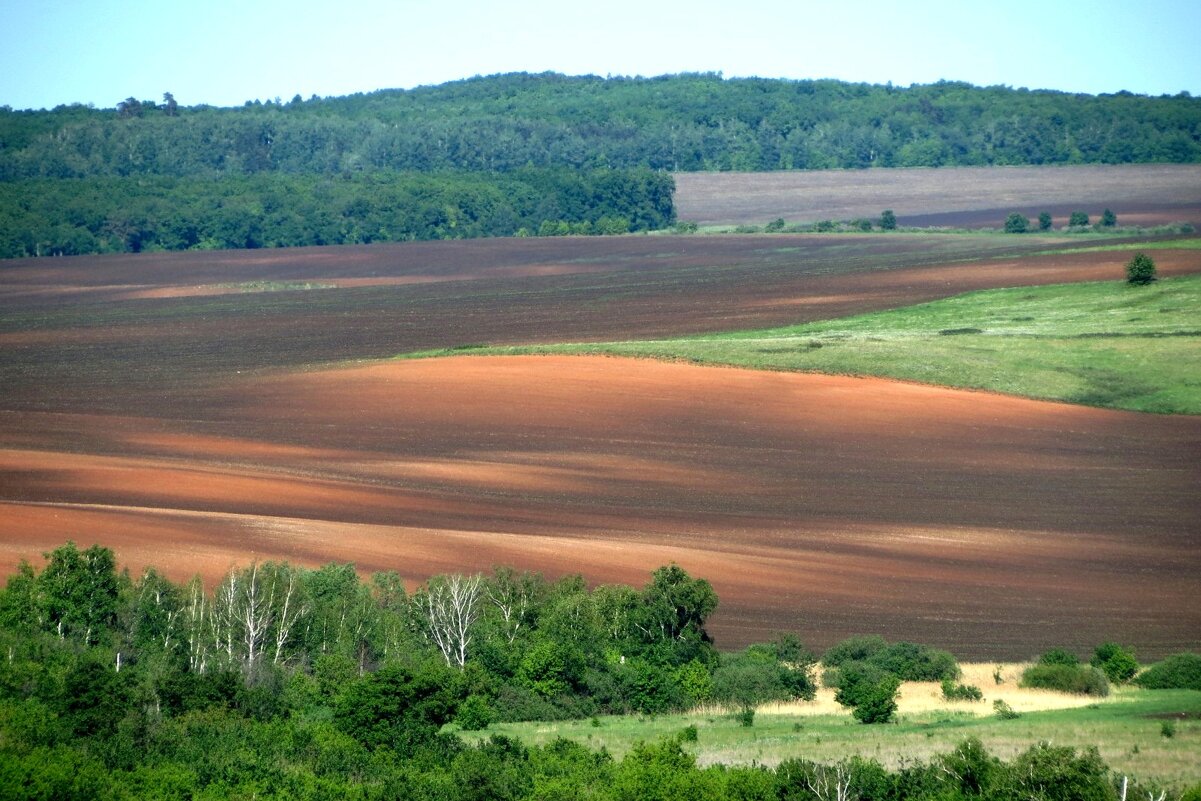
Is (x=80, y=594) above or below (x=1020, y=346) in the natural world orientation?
below

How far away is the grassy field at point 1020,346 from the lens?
73.1 meters

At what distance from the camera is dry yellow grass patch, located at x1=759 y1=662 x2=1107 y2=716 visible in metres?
34.5

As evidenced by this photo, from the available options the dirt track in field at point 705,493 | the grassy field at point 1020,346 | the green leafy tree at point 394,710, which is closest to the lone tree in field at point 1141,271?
the grassy field at point 1020,346

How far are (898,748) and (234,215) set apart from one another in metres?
141

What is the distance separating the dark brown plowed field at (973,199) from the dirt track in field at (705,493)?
95219 millimetres

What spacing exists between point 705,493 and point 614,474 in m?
3.85

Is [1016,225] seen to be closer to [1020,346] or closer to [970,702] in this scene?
[1020,346]

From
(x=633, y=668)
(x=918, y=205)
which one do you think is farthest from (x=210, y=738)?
(x=918, y=205)

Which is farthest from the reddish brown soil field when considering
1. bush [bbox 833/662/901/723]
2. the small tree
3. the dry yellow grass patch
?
the small tree

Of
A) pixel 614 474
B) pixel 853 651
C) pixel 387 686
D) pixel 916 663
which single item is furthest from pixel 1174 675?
pixel 614 474

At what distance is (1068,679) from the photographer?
3553 centimetres

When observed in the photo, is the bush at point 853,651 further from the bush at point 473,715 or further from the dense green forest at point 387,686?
the bush at point 473,715

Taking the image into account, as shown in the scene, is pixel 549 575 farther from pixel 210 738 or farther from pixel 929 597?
pixel 210 738

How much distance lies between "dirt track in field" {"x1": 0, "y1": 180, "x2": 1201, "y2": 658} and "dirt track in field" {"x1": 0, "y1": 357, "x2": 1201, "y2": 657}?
0.16 meters
